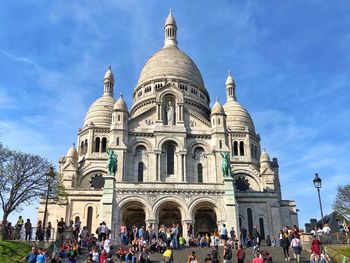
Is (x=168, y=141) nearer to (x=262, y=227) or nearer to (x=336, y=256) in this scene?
(x=262, y=227)

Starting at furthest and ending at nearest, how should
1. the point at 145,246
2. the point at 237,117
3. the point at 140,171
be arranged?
the point at 237,117 → the point at 140,171 → the point at 145,246

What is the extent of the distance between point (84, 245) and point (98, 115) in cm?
2891

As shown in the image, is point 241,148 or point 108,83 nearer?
point 241,148

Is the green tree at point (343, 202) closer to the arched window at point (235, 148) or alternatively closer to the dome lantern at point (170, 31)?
the arched window at point (235, 148)

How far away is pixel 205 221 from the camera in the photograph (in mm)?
43219

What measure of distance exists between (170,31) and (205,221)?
38176 millimetres

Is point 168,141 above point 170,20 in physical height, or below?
below

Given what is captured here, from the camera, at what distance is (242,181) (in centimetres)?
5341

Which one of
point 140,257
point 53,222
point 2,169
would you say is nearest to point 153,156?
point 53,222

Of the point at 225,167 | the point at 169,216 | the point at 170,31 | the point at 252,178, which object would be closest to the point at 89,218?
the point at 169,216

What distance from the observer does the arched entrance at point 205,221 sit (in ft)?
139

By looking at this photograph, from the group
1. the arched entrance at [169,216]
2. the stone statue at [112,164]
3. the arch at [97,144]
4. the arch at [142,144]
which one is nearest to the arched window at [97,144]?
the arch at [97,144]

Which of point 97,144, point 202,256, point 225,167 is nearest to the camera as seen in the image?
point 202,256

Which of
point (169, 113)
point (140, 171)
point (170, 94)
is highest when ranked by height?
point (170, 94)
